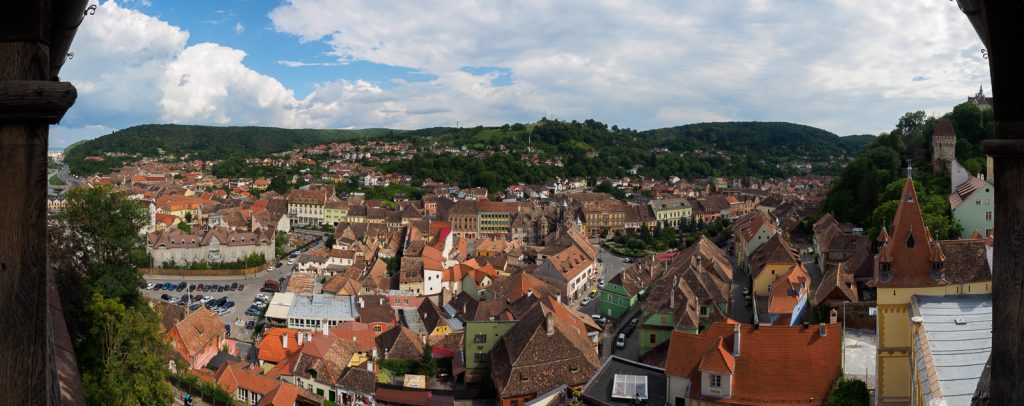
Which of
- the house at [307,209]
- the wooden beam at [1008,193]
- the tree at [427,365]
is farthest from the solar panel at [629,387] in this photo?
the house at [307,209]

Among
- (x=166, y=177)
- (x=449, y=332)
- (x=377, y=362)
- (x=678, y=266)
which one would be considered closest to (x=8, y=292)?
(x=377, y=362)

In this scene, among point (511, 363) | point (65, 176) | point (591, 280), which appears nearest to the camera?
point (511, 363)

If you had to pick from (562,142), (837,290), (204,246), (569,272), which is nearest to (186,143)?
(562,142)

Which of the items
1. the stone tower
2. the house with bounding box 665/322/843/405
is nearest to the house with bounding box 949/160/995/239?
the stone tower

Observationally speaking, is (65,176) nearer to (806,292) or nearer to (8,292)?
(806,292)

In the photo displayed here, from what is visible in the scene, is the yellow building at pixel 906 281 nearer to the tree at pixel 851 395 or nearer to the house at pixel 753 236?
the tree at pixel 851 395
